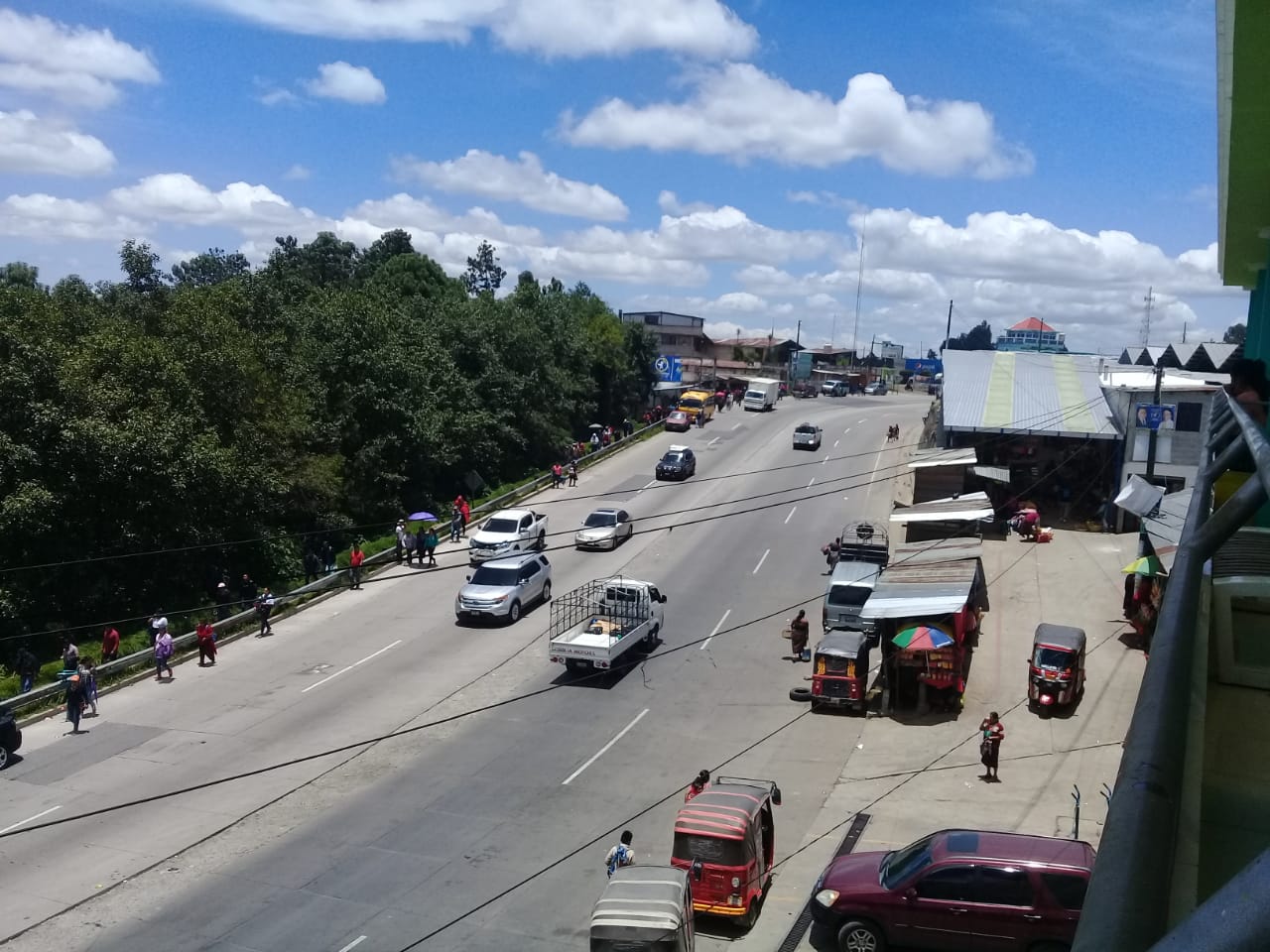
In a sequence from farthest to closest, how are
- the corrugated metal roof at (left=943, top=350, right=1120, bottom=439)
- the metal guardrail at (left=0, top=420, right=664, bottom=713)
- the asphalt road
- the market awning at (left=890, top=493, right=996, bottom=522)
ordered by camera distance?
the corrugated metal roof at (left=943, top=350, right=1120, bottom=439) → the market awning at (left=890, top=493, right=996, bottom=522) → the metal guardrail at (left=0, top=420, right=664, bottom=713) → the asphalt road

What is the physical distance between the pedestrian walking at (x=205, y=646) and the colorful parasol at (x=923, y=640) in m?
15.6

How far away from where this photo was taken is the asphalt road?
13.3 meters

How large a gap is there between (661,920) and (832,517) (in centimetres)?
2843

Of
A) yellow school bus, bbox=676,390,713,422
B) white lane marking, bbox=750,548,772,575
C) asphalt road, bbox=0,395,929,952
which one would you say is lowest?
asphalt road, bbox=0,395,929,952

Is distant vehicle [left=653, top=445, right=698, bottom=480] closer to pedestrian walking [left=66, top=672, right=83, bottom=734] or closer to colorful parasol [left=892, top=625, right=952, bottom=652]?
colorful parasol [left=892, top=625, right=952, bottom=652]

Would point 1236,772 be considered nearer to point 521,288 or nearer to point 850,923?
point 850,923

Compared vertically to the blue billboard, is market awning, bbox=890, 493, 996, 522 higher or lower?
lower

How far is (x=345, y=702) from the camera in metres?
21.6

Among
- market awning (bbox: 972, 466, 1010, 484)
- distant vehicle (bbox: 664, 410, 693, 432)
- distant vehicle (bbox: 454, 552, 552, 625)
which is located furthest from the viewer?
distant vehicle (bbox: 664, 410, 693, 432)

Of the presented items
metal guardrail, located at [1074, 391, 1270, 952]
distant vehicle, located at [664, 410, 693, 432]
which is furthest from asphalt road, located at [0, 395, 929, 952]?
distant vehicle, located at [664, 410, 693, 432]

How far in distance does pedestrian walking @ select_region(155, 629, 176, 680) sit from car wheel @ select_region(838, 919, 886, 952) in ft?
56.6

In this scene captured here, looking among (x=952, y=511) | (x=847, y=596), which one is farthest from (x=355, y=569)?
Answer: (x=952, y=511)

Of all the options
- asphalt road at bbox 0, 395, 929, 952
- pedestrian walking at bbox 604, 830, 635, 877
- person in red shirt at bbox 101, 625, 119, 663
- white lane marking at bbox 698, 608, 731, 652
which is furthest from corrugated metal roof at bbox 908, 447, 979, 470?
person in red shirt at bbox 101, 625, 119, 663

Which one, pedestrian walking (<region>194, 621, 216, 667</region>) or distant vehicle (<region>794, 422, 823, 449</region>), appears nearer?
pedestrian walking (<region>194, 621, 216, 667</region>)
